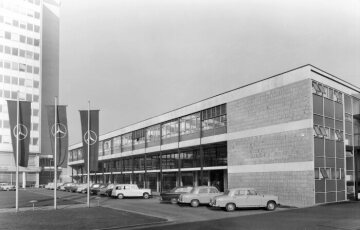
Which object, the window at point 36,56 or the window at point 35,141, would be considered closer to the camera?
the window at point 35,141

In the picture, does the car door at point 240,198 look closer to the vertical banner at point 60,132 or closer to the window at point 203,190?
the window at point 203,190

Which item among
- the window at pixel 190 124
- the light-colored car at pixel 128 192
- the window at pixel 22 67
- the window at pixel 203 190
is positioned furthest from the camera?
the window at pixel 22 67

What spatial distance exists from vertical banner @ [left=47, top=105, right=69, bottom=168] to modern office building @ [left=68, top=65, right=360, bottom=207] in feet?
48.2

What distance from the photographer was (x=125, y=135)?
6197 centimetres

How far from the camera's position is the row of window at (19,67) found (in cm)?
8056

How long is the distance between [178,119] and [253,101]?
1411 centimetres

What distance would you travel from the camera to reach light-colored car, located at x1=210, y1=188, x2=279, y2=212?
24797 millimetres

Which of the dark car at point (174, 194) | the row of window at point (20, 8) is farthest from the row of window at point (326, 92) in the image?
the row of window at point (20, 8)

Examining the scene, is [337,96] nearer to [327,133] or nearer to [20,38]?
[327,133]

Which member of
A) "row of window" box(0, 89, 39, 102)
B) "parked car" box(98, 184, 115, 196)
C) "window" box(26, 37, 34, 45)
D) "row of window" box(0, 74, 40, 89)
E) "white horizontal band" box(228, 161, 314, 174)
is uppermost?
"window" box(26, 37, 34, 45)

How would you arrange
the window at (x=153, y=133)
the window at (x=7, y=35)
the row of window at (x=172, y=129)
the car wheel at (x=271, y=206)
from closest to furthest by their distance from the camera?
the car wheel at (x=271, y=206) < the row of window at (x=172, y=129) < the window at (x=153, y=133) < the window at (x=7, y=35)

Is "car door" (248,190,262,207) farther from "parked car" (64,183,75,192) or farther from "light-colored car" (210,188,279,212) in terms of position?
"parked car" (64,183,75,192)

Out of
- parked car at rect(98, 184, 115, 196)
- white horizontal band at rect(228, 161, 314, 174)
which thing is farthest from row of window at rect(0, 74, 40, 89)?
white horizontal band at rect(228, 161, 314, 174)

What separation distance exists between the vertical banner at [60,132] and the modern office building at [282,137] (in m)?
14.7
